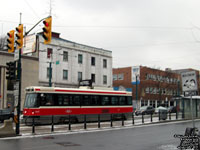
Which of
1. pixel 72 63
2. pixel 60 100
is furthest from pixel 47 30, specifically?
pixel 72 63

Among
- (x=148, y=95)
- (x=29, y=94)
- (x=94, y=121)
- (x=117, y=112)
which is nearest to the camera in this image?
(x=29, y=94)

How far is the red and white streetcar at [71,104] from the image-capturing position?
23016 mm

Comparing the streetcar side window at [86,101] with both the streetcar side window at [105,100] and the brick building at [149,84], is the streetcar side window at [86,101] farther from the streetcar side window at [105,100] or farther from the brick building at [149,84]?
the brick building at [149,84]

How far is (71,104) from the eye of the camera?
25094 millimetres

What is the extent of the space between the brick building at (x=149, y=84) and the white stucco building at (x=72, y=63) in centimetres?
1449

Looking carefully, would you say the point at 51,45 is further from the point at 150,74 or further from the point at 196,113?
the point at 150,74

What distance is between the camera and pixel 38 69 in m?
42.2

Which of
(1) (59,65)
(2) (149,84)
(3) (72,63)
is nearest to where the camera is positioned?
(1) (59,65)

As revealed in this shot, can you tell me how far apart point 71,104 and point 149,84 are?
45748 millimetres

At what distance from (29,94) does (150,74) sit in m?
49.7

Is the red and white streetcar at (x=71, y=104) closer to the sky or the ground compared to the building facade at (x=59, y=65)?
closer to the ground

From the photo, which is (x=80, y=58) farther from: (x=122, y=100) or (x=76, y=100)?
(x=76, y=100)

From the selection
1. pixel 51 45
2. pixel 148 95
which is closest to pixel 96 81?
pixel 51 45

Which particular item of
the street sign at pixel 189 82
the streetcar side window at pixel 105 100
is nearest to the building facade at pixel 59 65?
the streetcar side window at pixel 105 100
